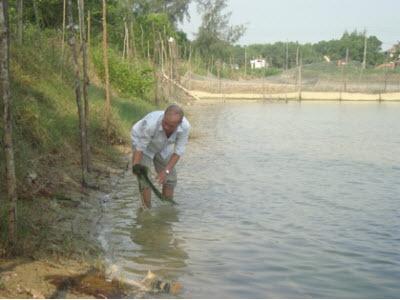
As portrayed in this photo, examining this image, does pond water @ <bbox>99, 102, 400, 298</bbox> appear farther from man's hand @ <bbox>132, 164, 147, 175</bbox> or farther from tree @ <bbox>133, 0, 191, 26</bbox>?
tree @ <bbox>133, 0, 191, 26</bbox>

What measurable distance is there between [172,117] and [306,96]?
43.1 meters

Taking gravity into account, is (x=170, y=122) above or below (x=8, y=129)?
below

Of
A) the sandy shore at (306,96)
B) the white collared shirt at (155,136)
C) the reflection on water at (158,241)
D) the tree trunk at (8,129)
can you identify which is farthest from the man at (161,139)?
the sandy shore at (306,96)

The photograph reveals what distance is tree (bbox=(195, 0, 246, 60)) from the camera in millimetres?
64250

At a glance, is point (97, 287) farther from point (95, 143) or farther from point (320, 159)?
point (320, 159)

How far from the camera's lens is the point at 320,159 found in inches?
577

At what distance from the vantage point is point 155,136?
24.5 ft

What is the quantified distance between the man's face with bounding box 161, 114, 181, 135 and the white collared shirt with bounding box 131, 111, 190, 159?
0.07 metres

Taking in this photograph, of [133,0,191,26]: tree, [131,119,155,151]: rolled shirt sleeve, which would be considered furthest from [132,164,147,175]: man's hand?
[133,0,191,26]: tree

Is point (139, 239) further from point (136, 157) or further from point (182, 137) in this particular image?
point (182, 137)

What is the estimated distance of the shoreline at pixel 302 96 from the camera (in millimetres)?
47116

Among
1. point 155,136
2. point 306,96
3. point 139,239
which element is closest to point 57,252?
point 139,239

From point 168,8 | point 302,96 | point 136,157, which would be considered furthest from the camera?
point 168,8

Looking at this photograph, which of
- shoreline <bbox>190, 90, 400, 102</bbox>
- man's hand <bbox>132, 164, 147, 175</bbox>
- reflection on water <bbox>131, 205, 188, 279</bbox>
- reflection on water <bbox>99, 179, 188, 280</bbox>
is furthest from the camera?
shoreline <bbox>190, 90, 400, 102</bbox>
